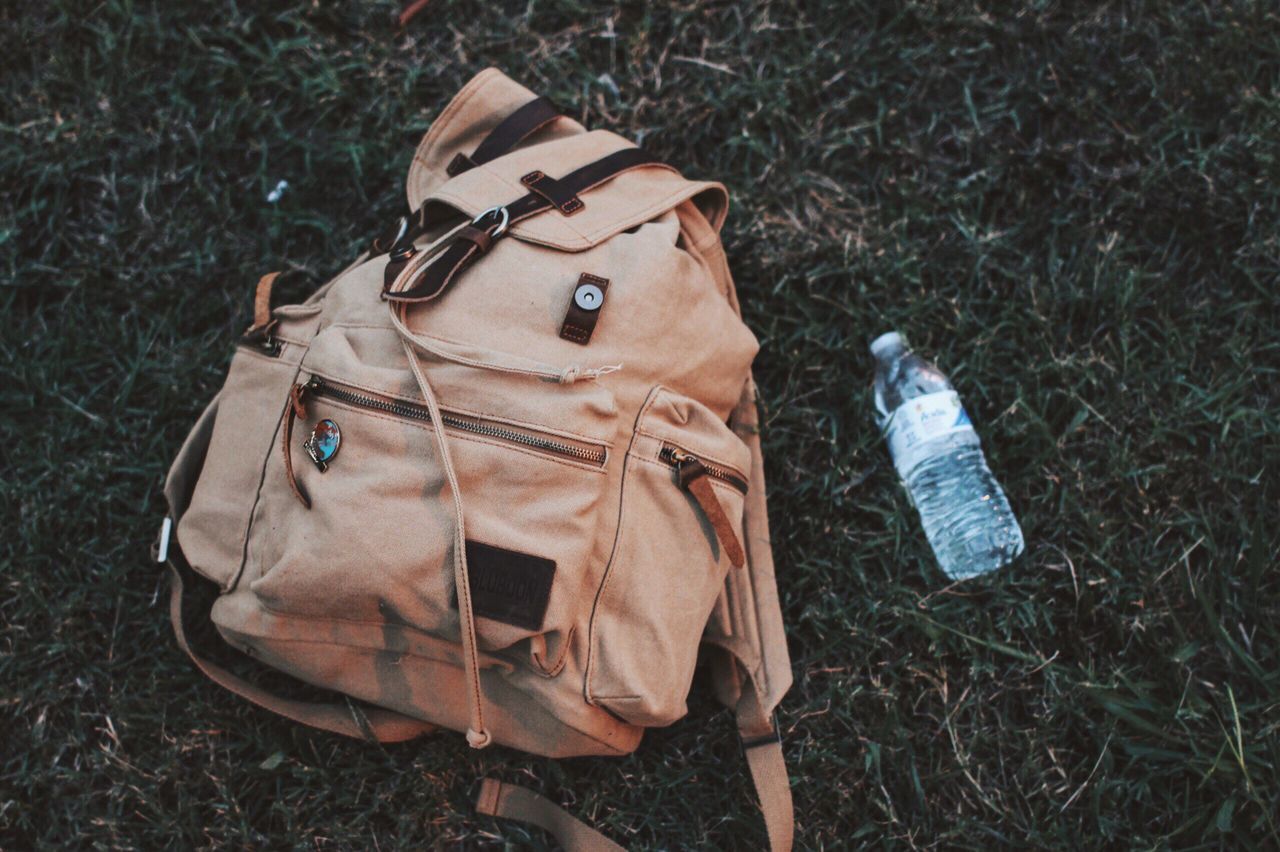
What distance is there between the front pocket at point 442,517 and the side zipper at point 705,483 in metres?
0.19

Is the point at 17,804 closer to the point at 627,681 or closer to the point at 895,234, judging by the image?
the point at 627,681

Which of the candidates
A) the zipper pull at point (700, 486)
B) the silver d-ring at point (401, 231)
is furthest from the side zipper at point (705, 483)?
the silver d-ring at point (401, 231)

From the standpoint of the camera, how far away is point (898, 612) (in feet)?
7.92

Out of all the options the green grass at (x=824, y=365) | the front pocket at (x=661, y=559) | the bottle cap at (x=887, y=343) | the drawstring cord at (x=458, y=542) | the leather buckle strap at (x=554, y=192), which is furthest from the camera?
the bottle cap at (x=887, y=343)

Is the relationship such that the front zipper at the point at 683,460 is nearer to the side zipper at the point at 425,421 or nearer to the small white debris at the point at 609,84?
the side zipper at the point at 425,421

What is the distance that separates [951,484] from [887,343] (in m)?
0.39

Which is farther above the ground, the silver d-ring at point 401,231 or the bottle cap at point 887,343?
the silver d-ring at point 401,231

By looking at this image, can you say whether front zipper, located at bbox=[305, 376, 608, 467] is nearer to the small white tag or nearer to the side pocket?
the side pocket

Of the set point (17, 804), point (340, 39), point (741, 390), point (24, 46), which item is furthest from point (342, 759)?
point (24, 46)

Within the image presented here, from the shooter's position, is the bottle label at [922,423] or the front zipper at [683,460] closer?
the front zipper at [683,460]

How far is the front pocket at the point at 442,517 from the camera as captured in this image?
1857mm

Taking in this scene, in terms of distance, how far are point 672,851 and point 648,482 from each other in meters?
0.99

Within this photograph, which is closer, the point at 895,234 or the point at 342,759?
the point at 342,759

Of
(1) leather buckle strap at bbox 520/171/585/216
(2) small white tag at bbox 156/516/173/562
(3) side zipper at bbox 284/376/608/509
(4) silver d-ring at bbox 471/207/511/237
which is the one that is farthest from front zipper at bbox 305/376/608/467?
(2) small white tag at bbox 156/516/173/562
